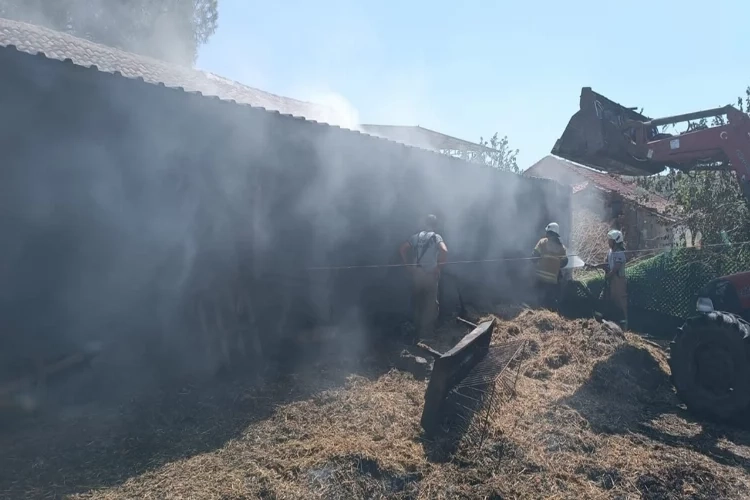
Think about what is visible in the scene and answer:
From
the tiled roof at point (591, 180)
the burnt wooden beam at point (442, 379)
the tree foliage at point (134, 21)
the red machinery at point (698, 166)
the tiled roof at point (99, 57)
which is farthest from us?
the tiled roof at point (591, 180)

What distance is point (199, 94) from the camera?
20.6ft

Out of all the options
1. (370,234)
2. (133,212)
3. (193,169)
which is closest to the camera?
(133,212)

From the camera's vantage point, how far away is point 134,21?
2216 cm

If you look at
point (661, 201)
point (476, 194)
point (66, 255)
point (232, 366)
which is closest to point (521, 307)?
point (476, 194)

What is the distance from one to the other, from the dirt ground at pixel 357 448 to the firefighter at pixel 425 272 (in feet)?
6.42

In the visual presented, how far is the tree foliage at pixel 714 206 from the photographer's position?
10.2 metres

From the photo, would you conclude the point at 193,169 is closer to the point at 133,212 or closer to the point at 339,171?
the point at 133,212

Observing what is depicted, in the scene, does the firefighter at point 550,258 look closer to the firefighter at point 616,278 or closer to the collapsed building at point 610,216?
the firefighter at point 616,278

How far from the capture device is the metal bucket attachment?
737cm

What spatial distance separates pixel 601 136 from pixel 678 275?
458 cm

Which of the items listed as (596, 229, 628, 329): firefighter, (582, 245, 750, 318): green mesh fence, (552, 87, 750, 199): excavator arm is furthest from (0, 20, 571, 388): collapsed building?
(582, 245, 750, 318): green mesh fence

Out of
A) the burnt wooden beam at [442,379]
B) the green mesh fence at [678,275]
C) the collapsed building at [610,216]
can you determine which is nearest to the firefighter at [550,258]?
the green mesh fence at [678,275]

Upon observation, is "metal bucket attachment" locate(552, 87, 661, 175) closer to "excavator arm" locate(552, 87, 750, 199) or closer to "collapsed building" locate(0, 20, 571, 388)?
"excavator arm" locate(552, 87, 750, 199)

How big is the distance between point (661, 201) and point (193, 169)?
21.9 metres
